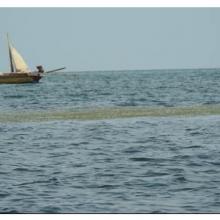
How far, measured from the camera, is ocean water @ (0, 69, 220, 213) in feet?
41.4

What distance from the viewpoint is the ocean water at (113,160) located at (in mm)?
12625

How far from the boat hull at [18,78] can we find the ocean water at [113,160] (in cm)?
1608

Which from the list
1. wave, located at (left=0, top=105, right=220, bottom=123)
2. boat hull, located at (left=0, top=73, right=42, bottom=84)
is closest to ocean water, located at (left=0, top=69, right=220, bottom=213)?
wave, located at (left=0, top=105, right=220, bottom=123)

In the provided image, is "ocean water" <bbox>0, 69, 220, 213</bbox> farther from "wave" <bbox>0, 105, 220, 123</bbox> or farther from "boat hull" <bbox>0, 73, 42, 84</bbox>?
"boat hull" <bbox>0, 73, 42, 84</bbox>

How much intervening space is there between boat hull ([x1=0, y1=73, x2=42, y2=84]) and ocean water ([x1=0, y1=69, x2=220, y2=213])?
1608cm

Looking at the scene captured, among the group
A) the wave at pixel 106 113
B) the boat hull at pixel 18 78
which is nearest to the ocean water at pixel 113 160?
the wave at pixel 106 113

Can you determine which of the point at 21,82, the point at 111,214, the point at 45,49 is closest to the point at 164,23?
the point at 45,49

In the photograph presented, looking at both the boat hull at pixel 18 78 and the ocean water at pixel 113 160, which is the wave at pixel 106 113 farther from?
the boat hull at pixel 18 78

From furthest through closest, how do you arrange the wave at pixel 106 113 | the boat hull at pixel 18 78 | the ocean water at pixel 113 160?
the boat hull at pixel 18 78 < the wave at pixel 106 113 < the ocean water at pixel 113 160

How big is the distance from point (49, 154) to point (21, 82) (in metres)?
31.5

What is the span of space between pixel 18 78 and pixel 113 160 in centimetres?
3063

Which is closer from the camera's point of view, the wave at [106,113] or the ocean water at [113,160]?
the ocean water at [113,160]

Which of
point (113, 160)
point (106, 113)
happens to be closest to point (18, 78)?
point (106, 113)
